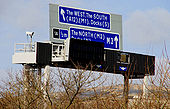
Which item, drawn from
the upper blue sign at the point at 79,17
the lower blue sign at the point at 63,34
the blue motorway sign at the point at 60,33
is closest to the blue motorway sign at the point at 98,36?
the lower blue sign at the point at 63,34

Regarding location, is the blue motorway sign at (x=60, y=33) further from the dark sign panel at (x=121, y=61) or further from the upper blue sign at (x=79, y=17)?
the dark sign panel at (x=121, y=61)

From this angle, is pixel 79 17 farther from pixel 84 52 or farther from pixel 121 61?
pixel 121 61

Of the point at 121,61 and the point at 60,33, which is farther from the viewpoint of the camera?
the point at 121,61

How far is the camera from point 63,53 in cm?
3622

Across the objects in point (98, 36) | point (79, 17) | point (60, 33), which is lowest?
point (98, 36)

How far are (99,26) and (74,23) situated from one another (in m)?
3.48

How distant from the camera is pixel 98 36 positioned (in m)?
40.9

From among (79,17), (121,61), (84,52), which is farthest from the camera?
(121,61)

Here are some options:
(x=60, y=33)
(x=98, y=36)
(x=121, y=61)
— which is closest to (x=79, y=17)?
(x=60, y=33)

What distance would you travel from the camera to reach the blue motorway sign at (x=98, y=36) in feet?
128

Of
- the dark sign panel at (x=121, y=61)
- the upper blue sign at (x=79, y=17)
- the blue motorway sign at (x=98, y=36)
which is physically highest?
the upper blue sign at (x=79, y=17)

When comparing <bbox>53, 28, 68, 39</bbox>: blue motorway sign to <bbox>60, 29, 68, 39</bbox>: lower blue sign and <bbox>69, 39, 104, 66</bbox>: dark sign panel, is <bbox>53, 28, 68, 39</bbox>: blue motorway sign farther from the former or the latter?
<bbox>69, 39, 104, 66</bbox>: dark sign panel

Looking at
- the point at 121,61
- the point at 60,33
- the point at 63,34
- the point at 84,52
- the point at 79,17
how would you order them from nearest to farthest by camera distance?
the point at 84,52 → the point at 60,33 → the point at 63,34 → the point at 79,17 → the point at 121,61

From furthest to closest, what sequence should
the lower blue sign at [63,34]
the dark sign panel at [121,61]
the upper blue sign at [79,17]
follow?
the dark sign panel at [121,61] < the upper blue sign at [79,17] < the lower blue sign at [63,34]
